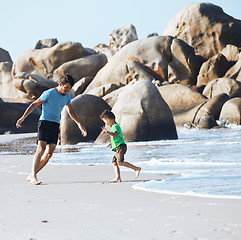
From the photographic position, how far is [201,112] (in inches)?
847

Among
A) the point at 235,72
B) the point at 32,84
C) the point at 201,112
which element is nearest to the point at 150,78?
the point at 235,72

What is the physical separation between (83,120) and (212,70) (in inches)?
725

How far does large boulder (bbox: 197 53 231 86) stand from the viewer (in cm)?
3155

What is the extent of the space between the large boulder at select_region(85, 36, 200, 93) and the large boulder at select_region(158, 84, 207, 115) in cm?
866

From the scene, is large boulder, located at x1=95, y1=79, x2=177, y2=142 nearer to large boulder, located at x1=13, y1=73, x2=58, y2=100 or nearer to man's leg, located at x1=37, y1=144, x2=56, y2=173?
man's leg, located at x1=37, y1=144, x2=56, y2=173

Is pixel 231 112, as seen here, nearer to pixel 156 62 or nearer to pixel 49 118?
pixel 156 62

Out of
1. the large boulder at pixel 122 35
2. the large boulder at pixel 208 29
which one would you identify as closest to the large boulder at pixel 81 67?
the large boulder at pixel 208 29

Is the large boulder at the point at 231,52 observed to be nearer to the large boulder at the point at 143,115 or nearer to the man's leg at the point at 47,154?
the large boulder at the point at 143,115

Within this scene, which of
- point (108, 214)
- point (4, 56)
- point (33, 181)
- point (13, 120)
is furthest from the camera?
point (4, 56)

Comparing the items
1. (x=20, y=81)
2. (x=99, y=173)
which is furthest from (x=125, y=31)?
(x=99, y=173)

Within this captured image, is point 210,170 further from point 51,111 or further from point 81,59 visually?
point 81,59

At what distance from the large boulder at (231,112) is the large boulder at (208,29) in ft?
64.2

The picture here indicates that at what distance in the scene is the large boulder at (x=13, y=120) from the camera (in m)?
29.6

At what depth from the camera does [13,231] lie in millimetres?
2793
